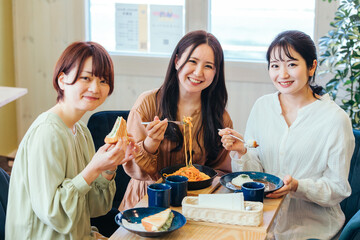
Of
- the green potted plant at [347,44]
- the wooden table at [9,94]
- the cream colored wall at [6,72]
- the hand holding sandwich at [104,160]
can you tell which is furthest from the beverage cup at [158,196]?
the cream colored wall at [6,72]

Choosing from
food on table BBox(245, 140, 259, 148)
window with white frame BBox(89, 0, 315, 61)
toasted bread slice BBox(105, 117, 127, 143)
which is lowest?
food on table BBox(245, 140, 259, 148)

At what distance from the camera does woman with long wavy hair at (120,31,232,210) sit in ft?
7.24

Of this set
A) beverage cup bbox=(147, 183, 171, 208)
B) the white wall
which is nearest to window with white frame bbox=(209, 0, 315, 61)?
the white wall

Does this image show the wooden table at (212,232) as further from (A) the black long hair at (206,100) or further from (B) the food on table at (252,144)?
(A) the black long hair at (206,100)

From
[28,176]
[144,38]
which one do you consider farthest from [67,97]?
[144,38]

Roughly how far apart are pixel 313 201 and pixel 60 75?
116 centimetres

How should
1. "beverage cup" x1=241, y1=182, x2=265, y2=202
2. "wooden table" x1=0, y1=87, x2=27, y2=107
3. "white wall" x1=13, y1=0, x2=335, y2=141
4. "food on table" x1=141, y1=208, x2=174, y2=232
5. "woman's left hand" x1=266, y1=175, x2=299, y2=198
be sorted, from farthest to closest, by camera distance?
"white wall" x1=13, y1=0, x2=335, y2=141
"wooden table" x1=0, y1=87, x2=27, y2=107
"woman's left hand" x1=266, y1=175, x2=299, y2=198
"beverage cup" x1=241, y1=182, x2=265, y2=202
"food on table" x1=141, y1=208, x2=174, y2=232

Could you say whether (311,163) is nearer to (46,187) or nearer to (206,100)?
(206,100)

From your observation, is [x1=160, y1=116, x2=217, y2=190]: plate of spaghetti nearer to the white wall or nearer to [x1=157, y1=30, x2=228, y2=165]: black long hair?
[x1=157, y1=30, x2=228, y2=165]: black long hair

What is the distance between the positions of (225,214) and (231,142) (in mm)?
480

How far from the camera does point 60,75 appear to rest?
5.82ft

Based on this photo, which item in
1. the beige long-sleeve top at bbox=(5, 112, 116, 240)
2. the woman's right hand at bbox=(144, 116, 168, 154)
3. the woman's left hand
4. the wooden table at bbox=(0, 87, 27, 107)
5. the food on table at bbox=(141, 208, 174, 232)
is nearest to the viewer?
the food on table at bbox=(141, 208, 174, 232)

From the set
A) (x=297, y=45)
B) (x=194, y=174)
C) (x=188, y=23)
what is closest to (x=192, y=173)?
(x=194, y=174)

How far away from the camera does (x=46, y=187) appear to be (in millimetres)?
1618
